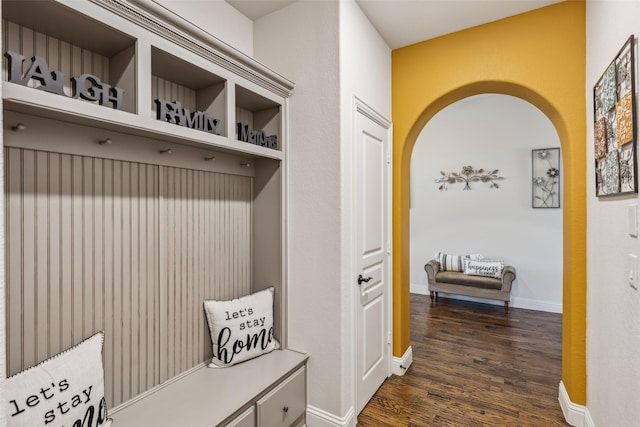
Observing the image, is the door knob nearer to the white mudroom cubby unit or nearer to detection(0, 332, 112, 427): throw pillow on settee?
the white mudroom cubby unit

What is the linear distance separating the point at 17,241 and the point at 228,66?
3.90 ft

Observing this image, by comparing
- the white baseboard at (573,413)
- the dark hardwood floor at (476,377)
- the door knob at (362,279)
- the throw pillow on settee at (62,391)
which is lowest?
the dark hardwood floor at (476,377)

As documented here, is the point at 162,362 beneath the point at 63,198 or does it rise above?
beneath

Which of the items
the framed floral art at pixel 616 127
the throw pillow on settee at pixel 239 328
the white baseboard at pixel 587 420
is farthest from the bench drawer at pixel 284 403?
the framed floral art at pixel 616 127

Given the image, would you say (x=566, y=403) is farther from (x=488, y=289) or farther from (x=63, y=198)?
(x=63, y=198)

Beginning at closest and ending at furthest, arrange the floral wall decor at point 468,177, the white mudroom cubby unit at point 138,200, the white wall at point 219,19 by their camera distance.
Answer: the white mudroom cubby unit at point 138,200
the white wall at point 219,19
the floral wall decor at point 468,177

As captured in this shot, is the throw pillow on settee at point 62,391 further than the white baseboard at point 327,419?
No

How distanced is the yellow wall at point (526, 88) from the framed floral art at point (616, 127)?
0.34 metres

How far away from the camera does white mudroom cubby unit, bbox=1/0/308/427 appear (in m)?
1.20

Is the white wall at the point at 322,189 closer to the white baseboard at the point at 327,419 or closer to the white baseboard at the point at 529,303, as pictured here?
the white baseboard at the point at 327,419

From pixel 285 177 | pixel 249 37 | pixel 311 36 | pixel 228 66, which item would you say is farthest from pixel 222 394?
pixel 249 37

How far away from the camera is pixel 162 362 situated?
5.49 ft

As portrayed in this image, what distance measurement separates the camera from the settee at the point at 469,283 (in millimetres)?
4223

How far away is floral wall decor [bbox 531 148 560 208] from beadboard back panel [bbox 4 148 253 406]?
4.15m
